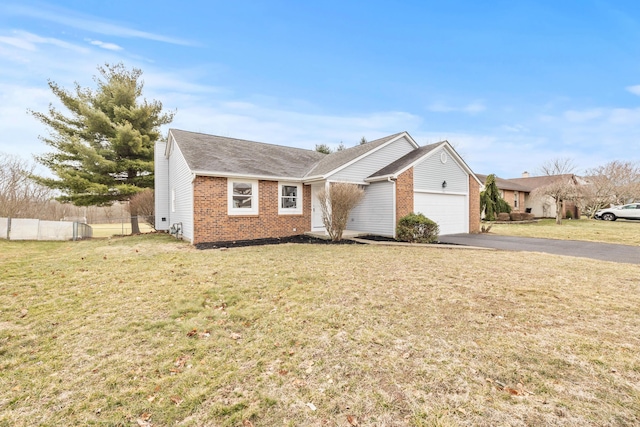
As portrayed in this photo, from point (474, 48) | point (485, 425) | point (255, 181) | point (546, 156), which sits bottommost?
point (485, 425)

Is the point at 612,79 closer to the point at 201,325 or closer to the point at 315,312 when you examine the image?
the point at 315,312

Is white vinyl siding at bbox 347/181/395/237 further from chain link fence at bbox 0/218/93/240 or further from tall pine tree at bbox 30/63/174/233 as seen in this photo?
chain link fence at bbox 0/218/93/240

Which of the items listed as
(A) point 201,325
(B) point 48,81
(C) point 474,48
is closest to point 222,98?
(B) point 48,81

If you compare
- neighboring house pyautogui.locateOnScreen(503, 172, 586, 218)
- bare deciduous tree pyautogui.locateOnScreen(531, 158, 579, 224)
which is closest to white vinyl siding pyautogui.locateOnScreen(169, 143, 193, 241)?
bare deciduous tree pyautogui.locateOnScreen(531, 158, 579, 224)

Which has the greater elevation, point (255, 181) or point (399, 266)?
point (255, 181)

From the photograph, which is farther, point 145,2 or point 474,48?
point 474,48

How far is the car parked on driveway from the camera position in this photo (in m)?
24.6

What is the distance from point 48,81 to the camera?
58.0ft

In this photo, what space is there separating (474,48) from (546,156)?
80.8 feet

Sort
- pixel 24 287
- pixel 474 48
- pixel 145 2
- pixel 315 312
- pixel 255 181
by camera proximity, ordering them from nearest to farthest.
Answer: pixel 315 312 < pixel 24 287 < pixel 145 2 < pixel 255 181 < pixel 474 48

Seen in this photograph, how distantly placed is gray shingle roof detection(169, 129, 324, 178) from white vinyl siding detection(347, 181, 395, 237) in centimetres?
349

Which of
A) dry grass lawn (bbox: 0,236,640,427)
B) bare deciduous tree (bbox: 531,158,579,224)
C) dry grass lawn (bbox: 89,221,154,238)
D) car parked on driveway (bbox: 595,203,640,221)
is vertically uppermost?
bare deciduous tree (bbox: 531,158,579,224)

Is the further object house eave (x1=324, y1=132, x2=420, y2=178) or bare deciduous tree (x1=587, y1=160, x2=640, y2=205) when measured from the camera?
bare deciduous tree (x1=587, y1=160, x2=640, y2=205)

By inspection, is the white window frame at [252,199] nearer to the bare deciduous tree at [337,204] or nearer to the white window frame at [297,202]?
the white window frame at [297,202]
